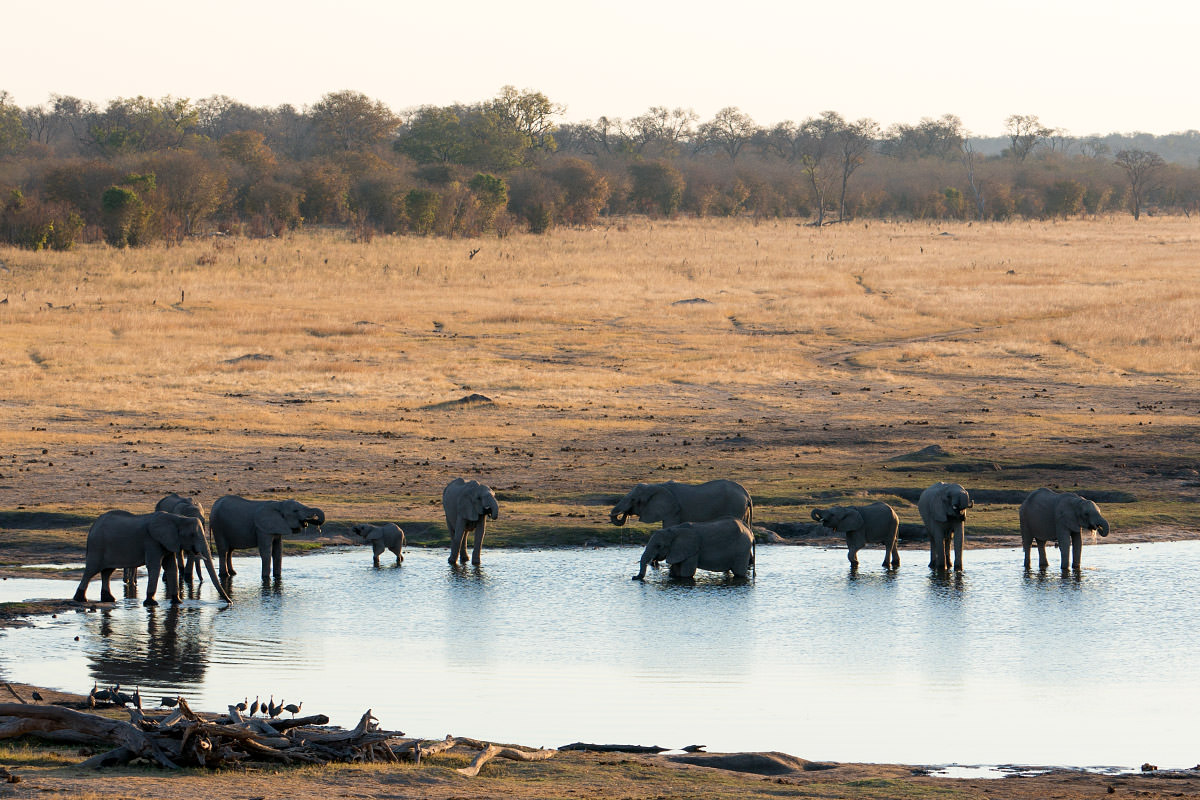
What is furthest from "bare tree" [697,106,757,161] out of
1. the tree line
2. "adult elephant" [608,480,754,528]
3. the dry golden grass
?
"adult elephant" [608,480,754,528]

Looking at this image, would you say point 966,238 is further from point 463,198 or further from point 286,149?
point 286,149

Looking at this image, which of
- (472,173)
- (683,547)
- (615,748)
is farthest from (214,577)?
(472,173)

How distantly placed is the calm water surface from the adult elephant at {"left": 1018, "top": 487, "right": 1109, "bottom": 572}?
52cm

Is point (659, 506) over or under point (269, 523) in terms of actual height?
under

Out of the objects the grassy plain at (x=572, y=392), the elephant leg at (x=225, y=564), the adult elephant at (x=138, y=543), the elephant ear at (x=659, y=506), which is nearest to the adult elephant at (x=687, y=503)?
the elephant ear at (x=659, y=506)

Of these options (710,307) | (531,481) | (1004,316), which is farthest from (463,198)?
(531,481)

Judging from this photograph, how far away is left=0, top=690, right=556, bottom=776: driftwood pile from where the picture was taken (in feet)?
32.9

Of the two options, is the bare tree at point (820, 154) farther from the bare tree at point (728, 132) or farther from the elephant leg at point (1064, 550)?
the elephant leg at point (1064, 550)

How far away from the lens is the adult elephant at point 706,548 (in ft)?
63.3

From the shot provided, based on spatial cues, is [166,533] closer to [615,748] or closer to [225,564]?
[225,564]

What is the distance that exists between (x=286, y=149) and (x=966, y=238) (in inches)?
2551

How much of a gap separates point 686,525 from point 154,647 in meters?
7.27

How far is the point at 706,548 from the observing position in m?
19.3

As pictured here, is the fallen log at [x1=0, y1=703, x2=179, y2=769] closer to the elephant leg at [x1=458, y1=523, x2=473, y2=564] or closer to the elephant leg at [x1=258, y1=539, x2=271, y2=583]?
the elephant leg at [x1=258, y1=539, x2=271, y2=583]
